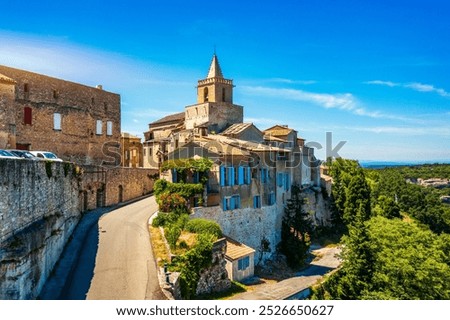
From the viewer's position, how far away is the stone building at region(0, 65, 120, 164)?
88.3ft

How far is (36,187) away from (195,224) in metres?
10.0

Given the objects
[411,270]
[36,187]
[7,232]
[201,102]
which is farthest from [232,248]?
[201,102]

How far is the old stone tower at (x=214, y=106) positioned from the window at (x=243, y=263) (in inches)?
919

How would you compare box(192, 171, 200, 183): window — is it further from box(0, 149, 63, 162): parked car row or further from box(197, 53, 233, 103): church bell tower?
box(197, 53, 233, 103): church bell tower

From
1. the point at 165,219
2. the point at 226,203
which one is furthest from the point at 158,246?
the point at 226,203

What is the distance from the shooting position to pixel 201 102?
4759 cm

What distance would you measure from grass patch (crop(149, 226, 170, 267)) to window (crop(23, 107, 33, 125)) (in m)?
16.5

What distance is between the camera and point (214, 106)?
45.8m

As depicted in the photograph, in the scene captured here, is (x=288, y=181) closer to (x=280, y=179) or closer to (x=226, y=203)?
(x=280, y=179)

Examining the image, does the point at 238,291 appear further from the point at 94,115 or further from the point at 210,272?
the point at 94,115

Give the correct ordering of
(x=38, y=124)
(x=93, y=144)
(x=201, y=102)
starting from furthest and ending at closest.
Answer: (x=201, y=102), (x=93, y=144), (x=38, y=124)

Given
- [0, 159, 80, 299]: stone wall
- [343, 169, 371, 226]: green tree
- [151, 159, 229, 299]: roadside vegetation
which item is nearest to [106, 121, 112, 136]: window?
[151, 159, 229, 299]: roadside vegetation

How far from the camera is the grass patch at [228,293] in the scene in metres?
19.1

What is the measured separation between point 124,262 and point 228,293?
643cm
